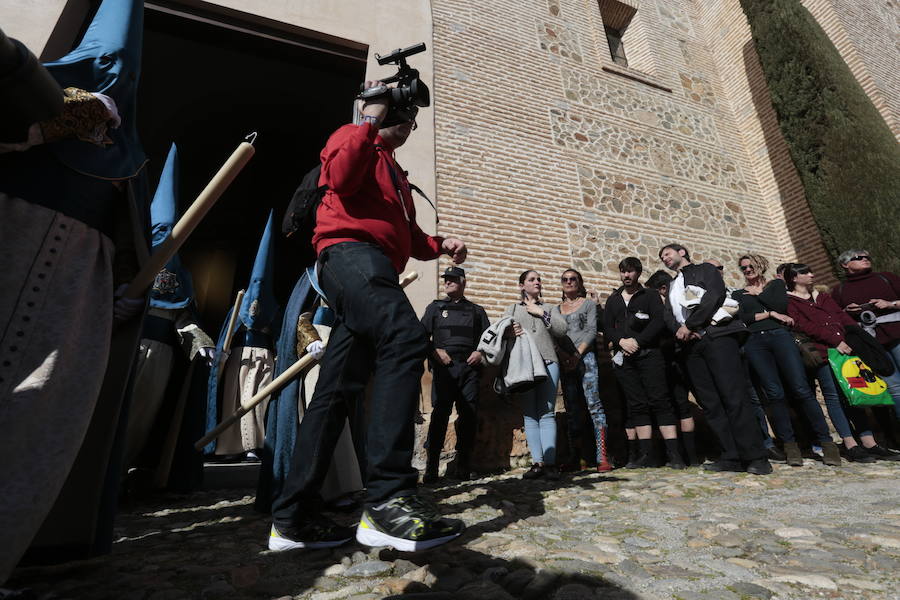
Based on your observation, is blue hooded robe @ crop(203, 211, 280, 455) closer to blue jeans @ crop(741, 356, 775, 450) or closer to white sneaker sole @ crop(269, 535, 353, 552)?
white sneaker sole @ crop(269, 535, 353, 552)

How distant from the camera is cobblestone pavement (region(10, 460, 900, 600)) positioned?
4.30 ft

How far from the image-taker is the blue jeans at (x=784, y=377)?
403 cm

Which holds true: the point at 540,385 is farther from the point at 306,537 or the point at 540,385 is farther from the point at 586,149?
the point at 586,149

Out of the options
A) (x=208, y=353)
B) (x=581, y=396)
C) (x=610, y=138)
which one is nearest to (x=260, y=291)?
(x=208, y=353)

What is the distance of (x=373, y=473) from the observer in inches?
62.8

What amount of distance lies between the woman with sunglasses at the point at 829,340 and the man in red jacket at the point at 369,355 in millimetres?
4294

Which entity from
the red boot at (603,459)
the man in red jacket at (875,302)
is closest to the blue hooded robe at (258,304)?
the red boot at (603,459)

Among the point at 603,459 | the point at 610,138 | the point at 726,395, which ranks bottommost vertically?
the point at 603,459

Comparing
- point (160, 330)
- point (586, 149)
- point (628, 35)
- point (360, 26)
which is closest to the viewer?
point (160, 330)

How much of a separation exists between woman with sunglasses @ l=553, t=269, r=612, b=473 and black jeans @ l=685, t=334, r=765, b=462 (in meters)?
0.80

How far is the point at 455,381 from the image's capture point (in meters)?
3.91

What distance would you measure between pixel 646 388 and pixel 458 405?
65.1 inches

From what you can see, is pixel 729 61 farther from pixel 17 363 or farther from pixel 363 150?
pixel 17 363

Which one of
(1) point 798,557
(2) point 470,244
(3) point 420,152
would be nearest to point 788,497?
(1) point 798,557
